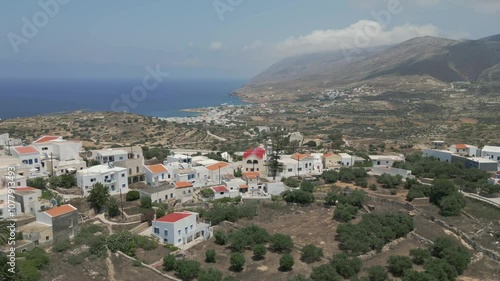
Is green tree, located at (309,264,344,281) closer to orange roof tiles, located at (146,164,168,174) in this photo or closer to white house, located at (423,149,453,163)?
orange roof tiles, located at (146,164,168,174)

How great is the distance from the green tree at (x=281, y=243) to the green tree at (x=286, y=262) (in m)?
1.98

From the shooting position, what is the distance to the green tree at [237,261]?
2416 cm

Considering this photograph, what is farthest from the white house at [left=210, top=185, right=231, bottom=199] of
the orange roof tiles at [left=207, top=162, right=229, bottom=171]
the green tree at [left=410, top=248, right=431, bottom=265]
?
the green tree at [left=410, top=248, right=431, bottom=265]

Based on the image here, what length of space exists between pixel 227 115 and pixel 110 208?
90.9 metres

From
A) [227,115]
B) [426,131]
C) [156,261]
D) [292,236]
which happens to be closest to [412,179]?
[292,236]

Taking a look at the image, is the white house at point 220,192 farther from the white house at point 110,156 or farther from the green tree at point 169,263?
the green tree at point 169,263

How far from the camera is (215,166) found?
132 feet

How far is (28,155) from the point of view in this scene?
120 ft

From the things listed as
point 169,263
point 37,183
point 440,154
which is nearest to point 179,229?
point 169,263

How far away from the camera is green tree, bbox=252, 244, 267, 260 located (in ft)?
84.1

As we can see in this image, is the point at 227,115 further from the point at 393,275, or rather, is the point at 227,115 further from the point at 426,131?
the point at 393,275

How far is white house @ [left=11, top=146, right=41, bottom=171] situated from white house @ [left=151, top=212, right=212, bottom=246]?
1472 centimetres

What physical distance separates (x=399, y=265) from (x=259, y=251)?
7.97 meters

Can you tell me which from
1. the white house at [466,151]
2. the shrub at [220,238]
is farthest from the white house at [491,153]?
the shrub at [220,238]
